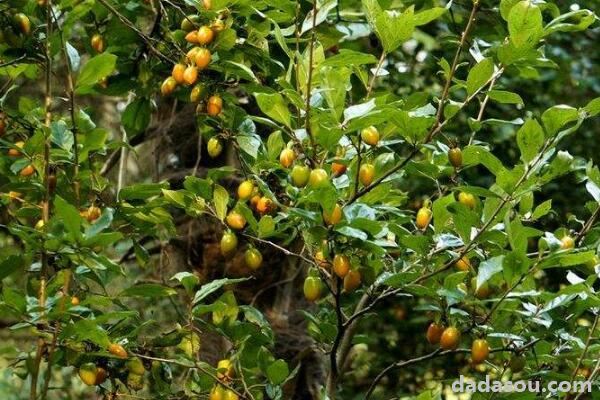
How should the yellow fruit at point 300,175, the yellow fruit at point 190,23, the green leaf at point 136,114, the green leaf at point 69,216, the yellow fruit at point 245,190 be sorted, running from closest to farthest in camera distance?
the green leaf at point 69,216, the yellow fruit at point 300,175, the yellow fruit at point 245,190, the yellow fruit at point 190,23, the green leaf at point 136,114

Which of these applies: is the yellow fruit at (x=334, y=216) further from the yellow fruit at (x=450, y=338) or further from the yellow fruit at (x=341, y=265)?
the yellow fruit at (x=450, y=338)

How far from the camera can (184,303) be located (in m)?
2.29

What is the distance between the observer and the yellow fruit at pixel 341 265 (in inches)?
49.7

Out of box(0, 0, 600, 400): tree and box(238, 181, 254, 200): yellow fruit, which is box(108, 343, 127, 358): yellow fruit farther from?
box(238, 181, 254, 200): yellow fruit

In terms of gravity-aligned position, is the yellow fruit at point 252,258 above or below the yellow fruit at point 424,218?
below

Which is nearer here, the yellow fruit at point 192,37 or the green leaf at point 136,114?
the yellow fruit at point 192,37

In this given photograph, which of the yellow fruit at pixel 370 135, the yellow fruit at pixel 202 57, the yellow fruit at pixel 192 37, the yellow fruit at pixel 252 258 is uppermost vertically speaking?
the yellow fruit at pixel 192 37

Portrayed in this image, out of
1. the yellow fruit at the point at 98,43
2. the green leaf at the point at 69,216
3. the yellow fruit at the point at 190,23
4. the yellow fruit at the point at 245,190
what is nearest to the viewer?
the green leaf at the point at 69,216

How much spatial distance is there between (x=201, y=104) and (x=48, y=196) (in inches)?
11.5

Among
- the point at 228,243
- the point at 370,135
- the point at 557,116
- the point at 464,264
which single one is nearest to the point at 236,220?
the point at 228,243

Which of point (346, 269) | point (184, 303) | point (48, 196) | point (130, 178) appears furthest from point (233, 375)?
point (130, 178)

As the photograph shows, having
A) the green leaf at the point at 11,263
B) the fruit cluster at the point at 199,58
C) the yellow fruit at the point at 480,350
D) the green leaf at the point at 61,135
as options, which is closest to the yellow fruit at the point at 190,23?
the fruit cluster at the point at 199,58

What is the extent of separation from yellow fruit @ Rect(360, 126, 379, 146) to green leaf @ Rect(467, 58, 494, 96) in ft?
0.48

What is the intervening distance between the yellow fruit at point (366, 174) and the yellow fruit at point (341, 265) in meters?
0.12
